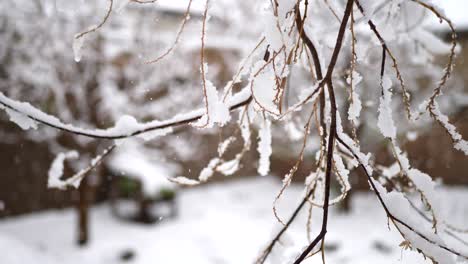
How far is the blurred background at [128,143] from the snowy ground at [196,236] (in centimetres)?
3

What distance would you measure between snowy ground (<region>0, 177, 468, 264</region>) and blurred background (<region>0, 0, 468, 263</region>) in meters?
0.03

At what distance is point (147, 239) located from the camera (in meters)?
6.81

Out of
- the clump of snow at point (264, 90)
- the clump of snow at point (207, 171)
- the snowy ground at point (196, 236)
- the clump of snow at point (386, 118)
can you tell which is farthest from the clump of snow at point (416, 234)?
the snowy ground at point (196, 236)

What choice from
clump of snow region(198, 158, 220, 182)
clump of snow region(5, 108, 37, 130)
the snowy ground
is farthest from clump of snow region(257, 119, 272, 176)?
the snowy ground

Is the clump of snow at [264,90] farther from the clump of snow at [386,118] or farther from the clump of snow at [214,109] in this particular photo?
the clump of snow at [386,118]

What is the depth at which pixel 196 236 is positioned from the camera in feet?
23.1

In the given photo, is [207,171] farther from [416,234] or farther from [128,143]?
[128,143]

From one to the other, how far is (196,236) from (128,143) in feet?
7.31

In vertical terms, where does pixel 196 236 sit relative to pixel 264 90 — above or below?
below

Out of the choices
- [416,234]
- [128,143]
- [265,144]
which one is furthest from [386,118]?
[128,143]

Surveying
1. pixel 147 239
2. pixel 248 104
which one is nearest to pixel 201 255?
pixel 147 239

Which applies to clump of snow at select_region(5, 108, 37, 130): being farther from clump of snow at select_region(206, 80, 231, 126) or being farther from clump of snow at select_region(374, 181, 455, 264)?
clump of snow at select_region(374, 181, 455, 264)

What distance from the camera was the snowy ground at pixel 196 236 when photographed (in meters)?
5.92

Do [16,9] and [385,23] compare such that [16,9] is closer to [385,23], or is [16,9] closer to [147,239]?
[147,239]
